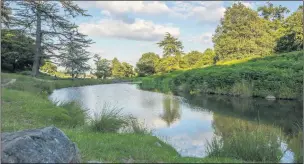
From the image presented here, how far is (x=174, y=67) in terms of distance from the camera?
64.6 metres

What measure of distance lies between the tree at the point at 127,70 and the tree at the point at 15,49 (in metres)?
41.5

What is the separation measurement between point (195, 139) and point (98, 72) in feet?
202

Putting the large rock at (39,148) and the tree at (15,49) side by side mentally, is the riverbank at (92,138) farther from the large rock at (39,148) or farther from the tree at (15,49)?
the tree at (15,49)

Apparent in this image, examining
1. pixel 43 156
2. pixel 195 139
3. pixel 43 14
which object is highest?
pixel 43 14

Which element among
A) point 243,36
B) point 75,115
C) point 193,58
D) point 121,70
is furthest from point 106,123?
point 121,70

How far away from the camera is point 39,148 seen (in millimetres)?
3896

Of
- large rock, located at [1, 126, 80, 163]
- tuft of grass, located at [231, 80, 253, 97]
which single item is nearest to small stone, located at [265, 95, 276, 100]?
tuft of grass, located at [231, 80, 253, 97]

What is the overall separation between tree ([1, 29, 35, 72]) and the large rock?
31.5 metres

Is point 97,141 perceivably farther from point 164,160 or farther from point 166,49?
point 166,49

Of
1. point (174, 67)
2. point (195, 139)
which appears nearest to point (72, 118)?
point (195, 139)

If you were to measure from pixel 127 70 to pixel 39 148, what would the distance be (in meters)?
75.2

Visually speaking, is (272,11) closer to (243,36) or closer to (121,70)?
(243,36)

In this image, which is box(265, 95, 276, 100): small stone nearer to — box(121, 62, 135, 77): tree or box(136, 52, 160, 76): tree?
box(136, 52, 160, 76): tree

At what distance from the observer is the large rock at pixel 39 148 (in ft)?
12.2
